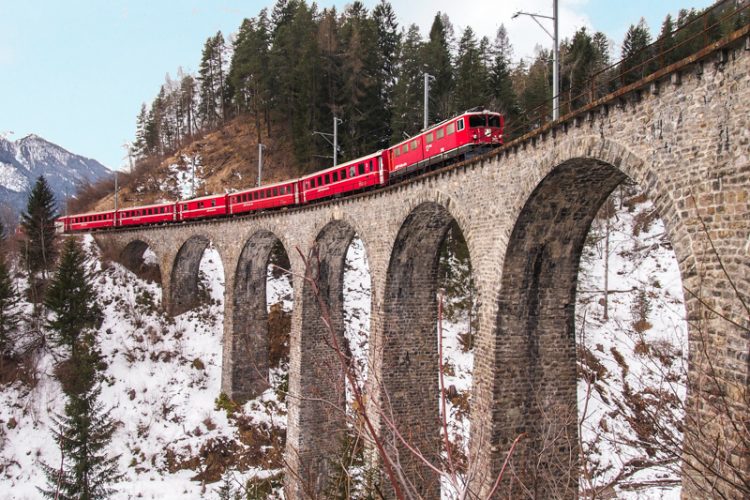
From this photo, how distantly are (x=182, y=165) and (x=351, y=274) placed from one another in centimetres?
2471

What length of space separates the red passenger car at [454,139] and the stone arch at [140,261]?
2176cm

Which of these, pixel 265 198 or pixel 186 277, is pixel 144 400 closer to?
pixel 186 277

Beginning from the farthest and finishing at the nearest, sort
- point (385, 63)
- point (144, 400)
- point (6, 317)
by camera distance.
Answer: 1. point (385, 63)
2. point (144, 400)
3. point (6, 317)

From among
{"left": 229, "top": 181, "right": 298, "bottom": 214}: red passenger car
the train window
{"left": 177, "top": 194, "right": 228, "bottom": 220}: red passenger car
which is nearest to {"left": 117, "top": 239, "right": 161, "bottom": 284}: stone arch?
{"left": 177, "top": 194, "right": 228, "bottom": 220}: red passenger car

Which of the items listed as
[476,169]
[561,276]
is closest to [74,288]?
[476,169]

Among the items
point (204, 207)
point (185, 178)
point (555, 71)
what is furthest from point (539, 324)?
point (185, 178)

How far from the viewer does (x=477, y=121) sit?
1396 cm

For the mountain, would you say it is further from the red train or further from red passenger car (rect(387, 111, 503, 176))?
red passenger car (rect(387, 111, 503, 176))

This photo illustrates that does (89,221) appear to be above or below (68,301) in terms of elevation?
above

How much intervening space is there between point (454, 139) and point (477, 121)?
79cm

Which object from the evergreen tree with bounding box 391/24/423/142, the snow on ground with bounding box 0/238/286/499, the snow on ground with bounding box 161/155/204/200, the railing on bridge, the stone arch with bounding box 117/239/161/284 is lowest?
the snow on ground with bounding box 0/238/286/499

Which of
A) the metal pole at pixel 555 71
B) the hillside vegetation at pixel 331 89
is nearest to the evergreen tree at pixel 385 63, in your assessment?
the hillside vegetation at pixel 331 89

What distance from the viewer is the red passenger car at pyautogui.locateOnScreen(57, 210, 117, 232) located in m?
34.5

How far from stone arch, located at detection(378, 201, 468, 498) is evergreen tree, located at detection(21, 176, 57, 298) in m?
21.9
